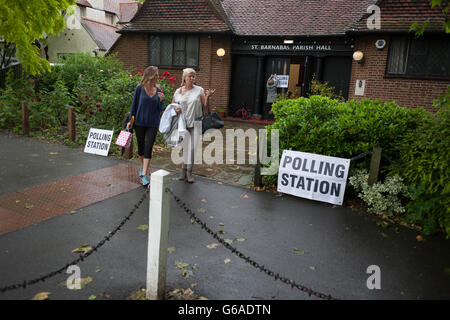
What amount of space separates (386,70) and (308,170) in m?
8.44

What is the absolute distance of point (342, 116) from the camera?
6.21 metres

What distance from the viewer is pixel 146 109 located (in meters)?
6.01

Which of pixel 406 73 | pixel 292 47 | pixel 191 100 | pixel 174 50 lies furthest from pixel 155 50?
pixel 191 100

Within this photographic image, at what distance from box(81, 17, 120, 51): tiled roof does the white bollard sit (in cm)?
2838

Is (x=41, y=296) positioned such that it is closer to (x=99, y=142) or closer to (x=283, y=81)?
(x=99, y=142)

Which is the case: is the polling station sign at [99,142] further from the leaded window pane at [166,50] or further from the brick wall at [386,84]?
the brick wall at [386,84]

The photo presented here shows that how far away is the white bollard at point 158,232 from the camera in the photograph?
3.06 meters

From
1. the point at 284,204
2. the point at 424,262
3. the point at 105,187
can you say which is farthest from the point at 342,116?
the point at 105,187

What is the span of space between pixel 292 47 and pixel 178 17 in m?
5.35

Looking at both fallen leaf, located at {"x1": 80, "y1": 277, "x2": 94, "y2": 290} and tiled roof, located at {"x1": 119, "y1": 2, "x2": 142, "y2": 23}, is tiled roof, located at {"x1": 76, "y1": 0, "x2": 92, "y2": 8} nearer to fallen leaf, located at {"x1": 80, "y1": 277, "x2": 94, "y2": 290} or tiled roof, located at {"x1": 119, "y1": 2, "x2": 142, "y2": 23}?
tiled roof, located at {"x1": 119, "y1": 2, "x2": 142, "y2": 23}

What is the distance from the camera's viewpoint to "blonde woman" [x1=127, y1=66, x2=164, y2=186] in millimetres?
5957

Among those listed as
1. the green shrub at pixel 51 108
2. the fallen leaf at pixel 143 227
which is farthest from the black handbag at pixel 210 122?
the green shrub at pixel 51 108

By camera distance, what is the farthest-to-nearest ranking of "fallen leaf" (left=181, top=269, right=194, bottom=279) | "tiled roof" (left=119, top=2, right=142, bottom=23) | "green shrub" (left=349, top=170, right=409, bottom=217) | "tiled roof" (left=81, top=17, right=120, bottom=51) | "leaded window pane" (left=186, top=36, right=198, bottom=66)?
"tiled roof" (left=119, top=2, right=142, bottom=23) < "tiled roof" (left=81, top=17, right=120, bottom=51) < "leaded window pane" (left=186, top=36, right=198, bottom=66) < "green shrub" (left=349, top=170, right=409, bottom=217) < "fallen leaf" (left=181, top=269, right=194, bottom=279)

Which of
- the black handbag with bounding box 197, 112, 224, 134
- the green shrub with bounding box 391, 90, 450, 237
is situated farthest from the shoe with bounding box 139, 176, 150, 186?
the green shrub with bounding box 391, 90, 450, 237
